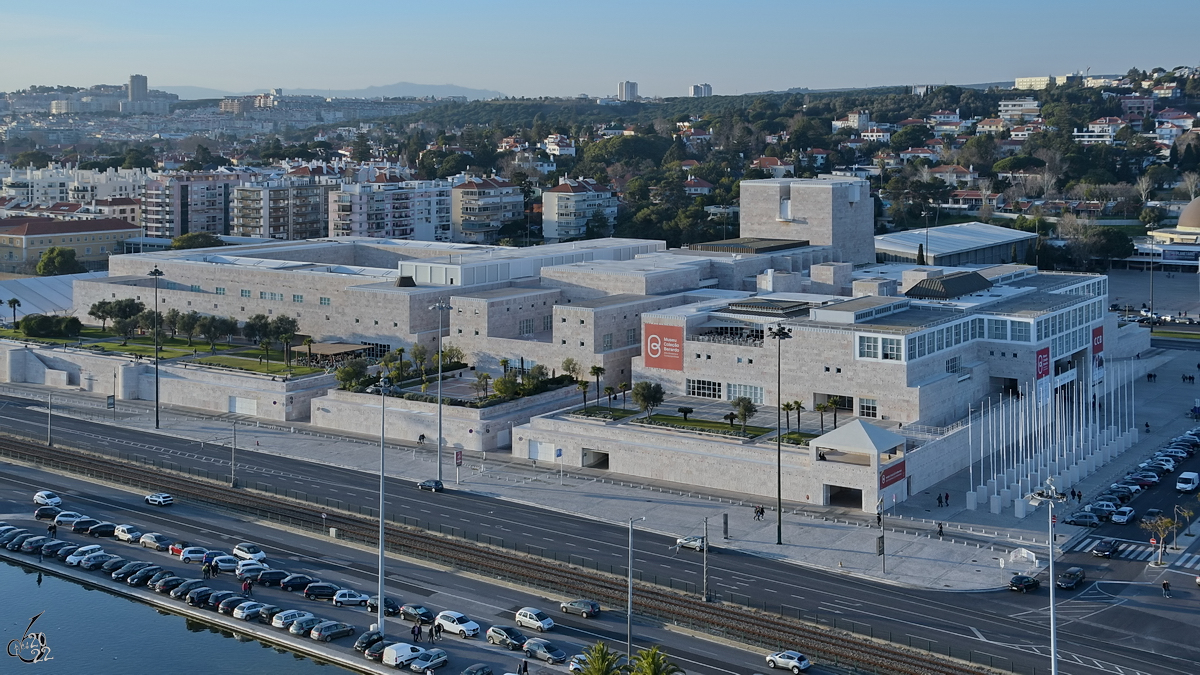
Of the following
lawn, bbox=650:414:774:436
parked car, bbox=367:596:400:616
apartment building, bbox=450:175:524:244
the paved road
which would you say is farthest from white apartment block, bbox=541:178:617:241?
parked car, bbox=367:596:400:616

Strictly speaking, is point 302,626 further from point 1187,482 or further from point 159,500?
point 1187,482

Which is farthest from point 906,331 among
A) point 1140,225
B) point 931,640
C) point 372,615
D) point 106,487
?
point 1140,225

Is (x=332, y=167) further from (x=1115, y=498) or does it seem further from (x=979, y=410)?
(x=1115, y=498)

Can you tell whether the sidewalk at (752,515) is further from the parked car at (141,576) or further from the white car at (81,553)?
the parked car at (141,576)

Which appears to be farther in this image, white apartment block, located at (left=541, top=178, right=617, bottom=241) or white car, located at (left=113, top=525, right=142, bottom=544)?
white apartment block, located at (left=541, top=178, right=617, bottom=241)

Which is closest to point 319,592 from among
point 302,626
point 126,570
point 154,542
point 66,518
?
point 302,626

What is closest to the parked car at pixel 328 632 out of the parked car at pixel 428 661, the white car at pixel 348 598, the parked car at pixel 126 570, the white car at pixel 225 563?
the white car at pixel 348 598

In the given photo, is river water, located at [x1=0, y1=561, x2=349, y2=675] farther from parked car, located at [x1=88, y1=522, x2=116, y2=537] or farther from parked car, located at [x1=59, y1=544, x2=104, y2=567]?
parked car, located at [x1=88, y1=522, x2=116, y2=537]
